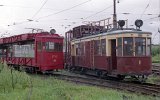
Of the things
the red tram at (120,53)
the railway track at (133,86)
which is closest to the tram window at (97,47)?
the red tram at (120,53)

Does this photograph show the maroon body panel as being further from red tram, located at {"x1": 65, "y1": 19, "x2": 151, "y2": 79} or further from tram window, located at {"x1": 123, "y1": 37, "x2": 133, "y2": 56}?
tram window, located at {"x1": 123, "y1": 37, "x2": 133, "y2": 56}

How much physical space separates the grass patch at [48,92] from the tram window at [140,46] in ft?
15.9

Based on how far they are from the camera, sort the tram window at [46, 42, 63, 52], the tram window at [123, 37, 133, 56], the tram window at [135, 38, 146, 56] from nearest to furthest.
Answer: the tram window at [123, 37, 133, 56] < the tram window at [135, 38, 146, 56] < the tram window at [46, 42, 63, 52]

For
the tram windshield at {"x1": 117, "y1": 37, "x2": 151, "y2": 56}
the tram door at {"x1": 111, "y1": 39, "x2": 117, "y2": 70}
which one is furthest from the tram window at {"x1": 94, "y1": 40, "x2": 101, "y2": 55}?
the tram windshield at {"x1": 117, "y1": 37, "x2": 151, "y2": 56}

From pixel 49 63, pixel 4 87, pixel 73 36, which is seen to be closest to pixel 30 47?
pixel 49 63

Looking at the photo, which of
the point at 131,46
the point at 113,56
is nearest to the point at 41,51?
the point at 113,56

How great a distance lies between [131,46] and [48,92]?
778cm

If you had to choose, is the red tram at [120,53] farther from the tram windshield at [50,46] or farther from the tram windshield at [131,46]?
the tram windshield at [50,46]

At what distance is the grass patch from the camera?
43.1 feet

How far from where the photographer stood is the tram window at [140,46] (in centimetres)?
2091

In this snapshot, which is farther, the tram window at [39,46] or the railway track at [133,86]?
the tram window at [39,46]

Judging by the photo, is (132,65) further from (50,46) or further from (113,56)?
(50,46)

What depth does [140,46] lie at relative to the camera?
829 inches

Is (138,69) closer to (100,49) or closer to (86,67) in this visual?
(100,49)
